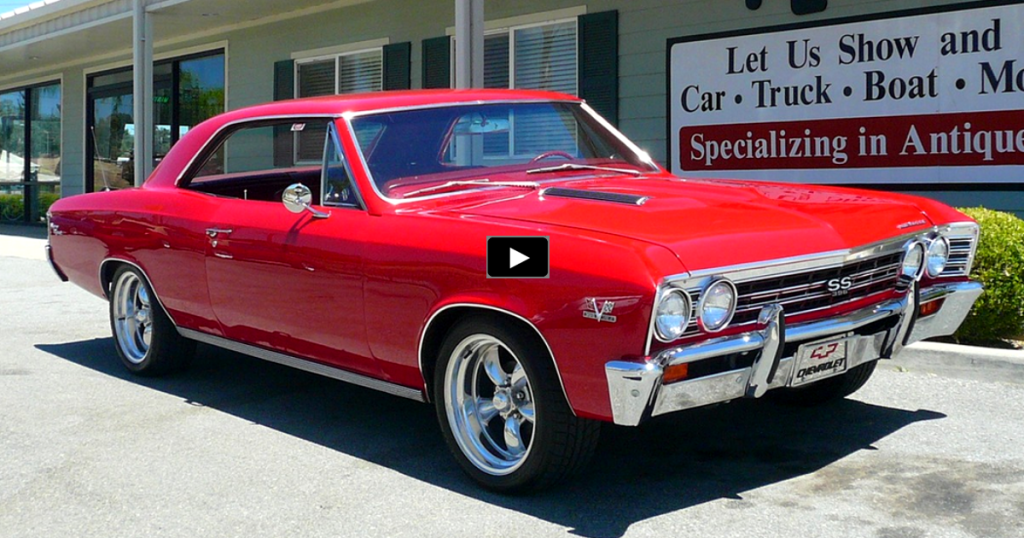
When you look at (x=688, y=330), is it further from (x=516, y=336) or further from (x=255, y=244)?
(x=255, y=244)

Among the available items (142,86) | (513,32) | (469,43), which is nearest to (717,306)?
(469,43)

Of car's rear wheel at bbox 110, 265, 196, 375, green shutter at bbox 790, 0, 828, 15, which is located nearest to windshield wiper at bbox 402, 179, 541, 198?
car's rear wheel at bbox 110, 265, 196, 375

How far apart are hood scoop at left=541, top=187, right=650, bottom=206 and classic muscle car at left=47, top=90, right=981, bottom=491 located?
0.02 metres

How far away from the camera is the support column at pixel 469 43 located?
9.39 metres

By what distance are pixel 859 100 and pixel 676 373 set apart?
6.39 m

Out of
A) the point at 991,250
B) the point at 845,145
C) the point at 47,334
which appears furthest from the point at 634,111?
the point at 47,334

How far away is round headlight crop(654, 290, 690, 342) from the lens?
3.67m

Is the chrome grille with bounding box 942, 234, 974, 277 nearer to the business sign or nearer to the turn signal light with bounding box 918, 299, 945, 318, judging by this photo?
the turn signal light with bounding box 918, 299, 945, 318

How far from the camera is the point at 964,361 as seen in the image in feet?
20.8

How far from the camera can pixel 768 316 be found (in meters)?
3.92

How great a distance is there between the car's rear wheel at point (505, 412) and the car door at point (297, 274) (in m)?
0.55

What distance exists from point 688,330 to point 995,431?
2.18 m
